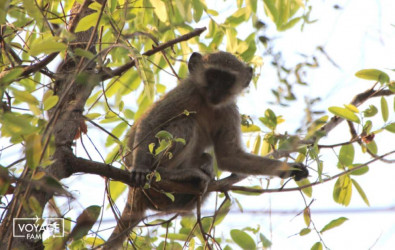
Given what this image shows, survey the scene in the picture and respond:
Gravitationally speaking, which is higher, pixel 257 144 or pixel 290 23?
pixel 290 23

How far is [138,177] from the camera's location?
669cm

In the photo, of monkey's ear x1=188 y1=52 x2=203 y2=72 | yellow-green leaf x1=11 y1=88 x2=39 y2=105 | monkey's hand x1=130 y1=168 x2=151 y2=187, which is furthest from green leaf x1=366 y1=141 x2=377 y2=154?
yellow-green leaf x1=11 y1=88 x2=39 y2=105

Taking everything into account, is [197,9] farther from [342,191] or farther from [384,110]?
[342,191]

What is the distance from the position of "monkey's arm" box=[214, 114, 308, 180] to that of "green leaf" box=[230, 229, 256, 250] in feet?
8.97

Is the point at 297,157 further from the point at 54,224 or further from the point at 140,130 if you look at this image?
the point at 54,224

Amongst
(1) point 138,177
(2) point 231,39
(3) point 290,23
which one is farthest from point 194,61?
(1) point 138,177

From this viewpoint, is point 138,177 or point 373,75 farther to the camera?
point 138,177

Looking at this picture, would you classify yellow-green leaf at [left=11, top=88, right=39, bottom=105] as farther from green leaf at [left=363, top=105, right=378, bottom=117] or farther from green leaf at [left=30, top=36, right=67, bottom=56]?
green leaf at [left=363, top=105, right=378, bottom=117]

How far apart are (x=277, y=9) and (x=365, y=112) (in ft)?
6.78

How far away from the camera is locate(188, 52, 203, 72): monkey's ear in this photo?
875 cm

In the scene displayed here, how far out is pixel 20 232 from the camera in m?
4.83

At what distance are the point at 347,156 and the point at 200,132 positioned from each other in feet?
9.30

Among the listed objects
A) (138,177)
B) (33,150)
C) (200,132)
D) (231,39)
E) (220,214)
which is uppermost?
(231,39)

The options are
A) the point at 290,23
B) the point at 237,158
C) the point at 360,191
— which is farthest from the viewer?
the point at 237,158
